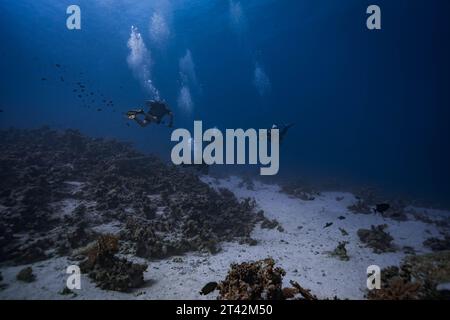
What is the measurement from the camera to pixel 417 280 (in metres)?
7.62

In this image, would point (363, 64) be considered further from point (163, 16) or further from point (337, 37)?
point (163, 16)

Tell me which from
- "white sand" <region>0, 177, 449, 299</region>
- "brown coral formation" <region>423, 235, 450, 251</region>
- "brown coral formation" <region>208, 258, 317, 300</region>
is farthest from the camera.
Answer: "brown coral formation" <region>423, 235, 450, 251</region>

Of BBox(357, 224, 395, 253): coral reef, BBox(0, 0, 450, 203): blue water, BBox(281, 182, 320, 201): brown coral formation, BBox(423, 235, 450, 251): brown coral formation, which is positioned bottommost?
BBox(423, 235, 450, 251): brown coral formation

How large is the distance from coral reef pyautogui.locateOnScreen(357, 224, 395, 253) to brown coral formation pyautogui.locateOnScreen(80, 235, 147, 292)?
8423 mm

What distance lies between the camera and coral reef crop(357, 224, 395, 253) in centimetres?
1080

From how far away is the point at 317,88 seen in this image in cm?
10844

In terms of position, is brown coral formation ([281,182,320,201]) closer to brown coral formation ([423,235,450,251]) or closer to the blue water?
brown coral formation ([423,235,450,251])

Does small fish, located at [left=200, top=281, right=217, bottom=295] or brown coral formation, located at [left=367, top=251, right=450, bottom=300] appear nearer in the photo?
brown coral formation, located at [left=367, top=251, right=450, bottom=300]

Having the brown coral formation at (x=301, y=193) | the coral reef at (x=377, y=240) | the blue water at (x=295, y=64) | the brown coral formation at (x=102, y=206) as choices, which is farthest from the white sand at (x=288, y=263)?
the blue water at (x=295, y=64)

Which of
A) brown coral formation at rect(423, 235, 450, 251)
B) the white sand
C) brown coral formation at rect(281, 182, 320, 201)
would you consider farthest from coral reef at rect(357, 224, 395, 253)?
brown coral formation at rect(281, 182, 320, 201)

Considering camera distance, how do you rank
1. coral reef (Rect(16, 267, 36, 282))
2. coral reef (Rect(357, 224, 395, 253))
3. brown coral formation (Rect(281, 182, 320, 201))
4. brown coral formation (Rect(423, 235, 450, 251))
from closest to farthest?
coral reef (Rect(16, 267, 36, 282)) < coral reef (Rect(357, 224, 395, 253)) < brown coral formation (Rect(423, 235, 450, 251)) < brown coral formation (Rect(281, 182, 320, 201))
